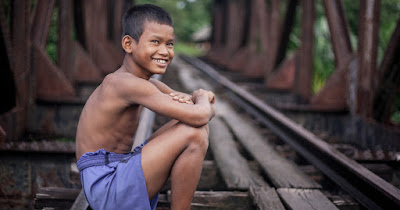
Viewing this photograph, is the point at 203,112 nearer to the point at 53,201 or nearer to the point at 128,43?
the point at 128,43

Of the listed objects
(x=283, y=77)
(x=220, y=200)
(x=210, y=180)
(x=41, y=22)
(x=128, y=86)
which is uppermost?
(x=41, y=22)

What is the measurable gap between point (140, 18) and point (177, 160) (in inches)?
29.0

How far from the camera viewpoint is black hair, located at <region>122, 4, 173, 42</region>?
1.78 m

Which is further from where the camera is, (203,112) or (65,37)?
(65,37)

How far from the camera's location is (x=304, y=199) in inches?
83.1

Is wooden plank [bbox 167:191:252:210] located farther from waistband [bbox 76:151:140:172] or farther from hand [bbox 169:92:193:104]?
hand [bbox 169:92:193:104]

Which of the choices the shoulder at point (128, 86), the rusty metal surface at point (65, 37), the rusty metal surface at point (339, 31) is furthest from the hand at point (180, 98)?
the rusty metal surface at point (65, 37)

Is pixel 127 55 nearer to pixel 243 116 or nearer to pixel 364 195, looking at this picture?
pixel 364 195

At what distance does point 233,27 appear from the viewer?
36.5ft

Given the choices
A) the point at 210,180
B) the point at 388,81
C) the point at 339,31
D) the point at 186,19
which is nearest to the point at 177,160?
the point at 210,180

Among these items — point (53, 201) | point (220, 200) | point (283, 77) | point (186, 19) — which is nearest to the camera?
point (53, 201)

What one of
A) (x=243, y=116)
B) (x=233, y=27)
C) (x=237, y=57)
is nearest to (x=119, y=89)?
(x=243, y=116)

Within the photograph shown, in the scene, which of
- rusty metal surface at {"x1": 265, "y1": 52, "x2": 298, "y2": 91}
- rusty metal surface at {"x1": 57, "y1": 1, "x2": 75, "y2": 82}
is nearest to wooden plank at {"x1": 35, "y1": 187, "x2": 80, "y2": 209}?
rusty metal surface at {"x1": 57, "y1": 1, "x2": 75, "y2": 82}

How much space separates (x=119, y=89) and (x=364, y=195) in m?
1.55
